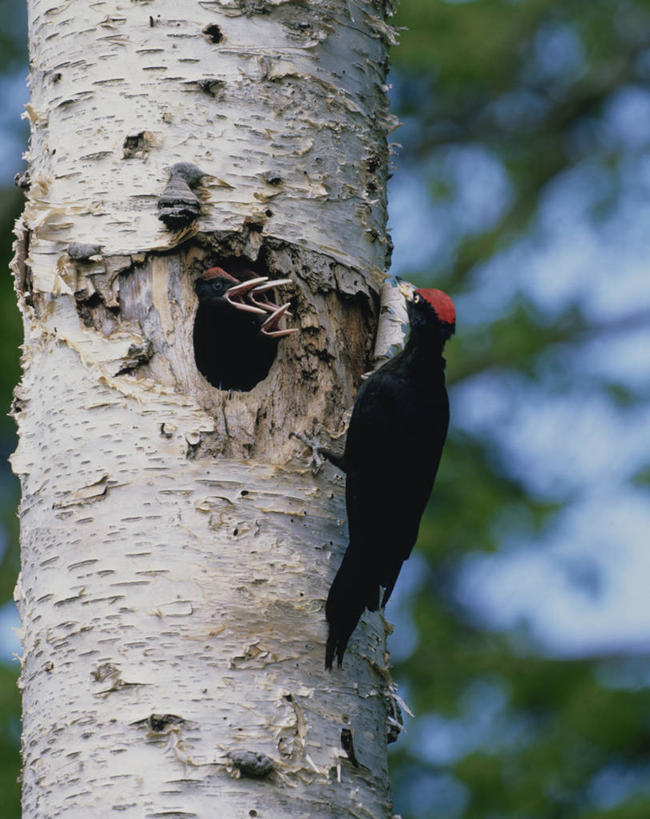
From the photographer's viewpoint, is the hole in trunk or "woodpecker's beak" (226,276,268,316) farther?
"woodpecker's beak" (226,276,268,316)

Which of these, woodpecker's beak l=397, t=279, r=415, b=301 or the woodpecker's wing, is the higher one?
woodpecker's beak l=397, t=279, r=415, b=301

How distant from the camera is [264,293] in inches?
117

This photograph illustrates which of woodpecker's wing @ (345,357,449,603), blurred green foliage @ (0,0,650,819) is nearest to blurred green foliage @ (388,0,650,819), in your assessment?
blurred green foliage @ (0,0,650,819)

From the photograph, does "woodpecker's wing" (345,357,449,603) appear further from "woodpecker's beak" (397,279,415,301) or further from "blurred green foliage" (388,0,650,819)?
"blurred green foliage" (388,0,650,819)

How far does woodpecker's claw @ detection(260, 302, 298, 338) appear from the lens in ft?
9.07

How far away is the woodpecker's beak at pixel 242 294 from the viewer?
2.84 meters

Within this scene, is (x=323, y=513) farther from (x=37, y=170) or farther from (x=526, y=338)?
(x=526, y=338)

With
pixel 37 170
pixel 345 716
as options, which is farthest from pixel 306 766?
pixel 37 170

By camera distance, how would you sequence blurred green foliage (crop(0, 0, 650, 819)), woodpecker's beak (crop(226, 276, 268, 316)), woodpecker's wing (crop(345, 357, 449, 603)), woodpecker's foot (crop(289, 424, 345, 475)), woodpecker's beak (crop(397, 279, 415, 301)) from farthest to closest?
blurred green foliage (crop(0, 0, 650, 819)) < woodpecker's beak (crop(397, 279, 415, 301)) < woodpecker's beak (crop(226, 276, 268, 316)) < woodpecker's wing (crop(345, 357, 449, 603)) < woodpecker's foot (crop(289, 424, 345, 475))

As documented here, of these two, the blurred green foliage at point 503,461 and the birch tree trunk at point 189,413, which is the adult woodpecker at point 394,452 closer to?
the birch tree trunk at point 189,413

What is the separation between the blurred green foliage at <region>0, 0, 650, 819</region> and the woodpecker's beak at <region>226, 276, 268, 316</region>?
274 centimetres

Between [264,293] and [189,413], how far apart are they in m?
0.59

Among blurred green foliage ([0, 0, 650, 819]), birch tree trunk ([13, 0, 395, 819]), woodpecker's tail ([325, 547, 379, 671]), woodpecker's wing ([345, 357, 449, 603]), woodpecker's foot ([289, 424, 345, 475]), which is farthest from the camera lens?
blurred green foliage ([0, 0, 650, 819])

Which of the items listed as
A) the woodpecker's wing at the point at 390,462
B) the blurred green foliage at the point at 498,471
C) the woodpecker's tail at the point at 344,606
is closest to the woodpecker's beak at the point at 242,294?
the woodpecker's wing at the point at 390,462
